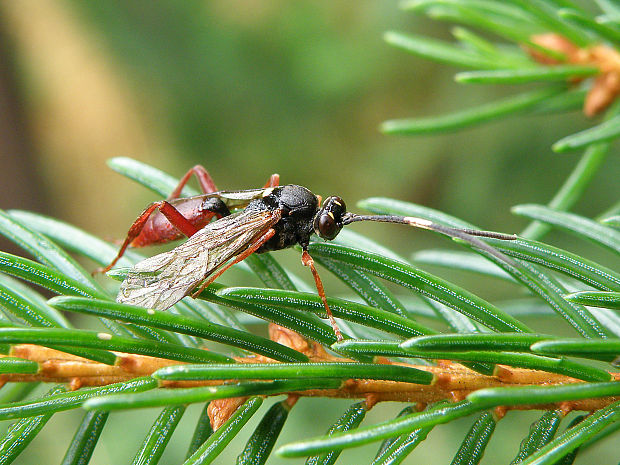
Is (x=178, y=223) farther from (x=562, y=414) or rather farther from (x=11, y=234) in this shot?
(x=562, y=414)

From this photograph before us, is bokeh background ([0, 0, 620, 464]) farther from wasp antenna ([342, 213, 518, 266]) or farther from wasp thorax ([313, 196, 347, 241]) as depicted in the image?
wasp antenna ([342, 213, 518, 266])

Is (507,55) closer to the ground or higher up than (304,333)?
higher up

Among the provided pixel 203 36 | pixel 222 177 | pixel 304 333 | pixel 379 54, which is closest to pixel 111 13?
pixel 203 36

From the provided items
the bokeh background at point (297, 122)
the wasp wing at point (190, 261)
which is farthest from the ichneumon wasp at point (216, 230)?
the bokeh background at point (297, 122)

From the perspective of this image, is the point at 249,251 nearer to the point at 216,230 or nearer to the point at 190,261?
the point at 190,261

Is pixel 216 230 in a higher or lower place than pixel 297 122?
lower

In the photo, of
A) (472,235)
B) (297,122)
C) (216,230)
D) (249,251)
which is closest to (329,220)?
(249,251)

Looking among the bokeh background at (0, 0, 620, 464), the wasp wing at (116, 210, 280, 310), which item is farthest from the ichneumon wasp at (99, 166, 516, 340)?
the bokeh background at (0, 0, 620, 464)
